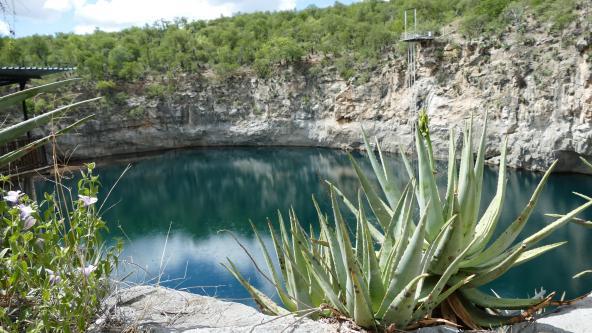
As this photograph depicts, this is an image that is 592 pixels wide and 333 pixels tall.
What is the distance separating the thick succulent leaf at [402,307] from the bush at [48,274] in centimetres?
92

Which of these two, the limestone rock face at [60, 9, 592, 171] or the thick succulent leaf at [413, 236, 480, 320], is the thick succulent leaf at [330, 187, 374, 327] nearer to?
the thick succulent leaf at [413, 236, 480, 320]

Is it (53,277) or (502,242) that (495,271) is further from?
(53,277)

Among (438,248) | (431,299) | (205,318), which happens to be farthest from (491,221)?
(205,318)

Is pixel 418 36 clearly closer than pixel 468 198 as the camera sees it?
No

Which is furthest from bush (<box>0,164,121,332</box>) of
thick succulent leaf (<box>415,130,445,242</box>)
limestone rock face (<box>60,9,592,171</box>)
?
limestone rock face (<box>60,9,592,171</box>)

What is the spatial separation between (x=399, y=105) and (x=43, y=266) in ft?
76.0

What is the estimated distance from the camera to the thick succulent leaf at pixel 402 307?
60.7 inches

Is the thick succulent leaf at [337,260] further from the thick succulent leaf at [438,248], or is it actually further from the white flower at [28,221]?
the white flower at [28,221]

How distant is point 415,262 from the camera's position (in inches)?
64.7

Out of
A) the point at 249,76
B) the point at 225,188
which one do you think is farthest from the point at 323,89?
the point at 225,188

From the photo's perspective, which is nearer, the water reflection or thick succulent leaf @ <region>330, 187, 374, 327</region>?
thick succulent leaf @ <region>330, 187, 374, 327</region>

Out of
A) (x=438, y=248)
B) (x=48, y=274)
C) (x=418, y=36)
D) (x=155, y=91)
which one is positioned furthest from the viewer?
(x=155, y=91)

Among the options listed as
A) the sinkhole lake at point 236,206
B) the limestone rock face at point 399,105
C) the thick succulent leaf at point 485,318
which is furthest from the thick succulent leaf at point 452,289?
the limestone rock face at point 399,105

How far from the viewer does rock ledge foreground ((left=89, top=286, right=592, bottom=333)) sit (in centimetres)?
153
